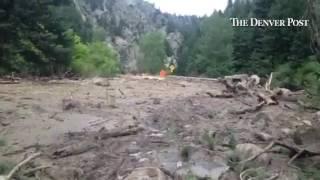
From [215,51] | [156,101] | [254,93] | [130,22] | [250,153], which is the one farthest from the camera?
[130,22]

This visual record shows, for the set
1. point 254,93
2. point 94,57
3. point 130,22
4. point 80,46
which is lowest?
point 254,93

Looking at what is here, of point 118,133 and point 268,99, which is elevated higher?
point 268,99

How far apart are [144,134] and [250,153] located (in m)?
2.42

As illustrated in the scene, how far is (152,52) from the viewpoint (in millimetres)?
63000

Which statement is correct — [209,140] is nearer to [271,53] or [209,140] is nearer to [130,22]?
[271,53]

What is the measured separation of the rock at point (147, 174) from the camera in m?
5.75

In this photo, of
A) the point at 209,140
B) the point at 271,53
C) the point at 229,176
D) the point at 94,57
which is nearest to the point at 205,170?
the point at 229,176

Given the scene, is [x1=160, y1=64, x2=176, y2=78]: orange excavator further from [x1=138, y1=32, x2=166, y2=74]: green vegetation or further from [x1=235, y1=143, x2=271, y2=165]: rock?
[x1=235, y1=143, x2=271, y2=165]: rock

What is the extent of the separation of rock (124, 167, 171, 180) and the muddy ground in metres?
0.01

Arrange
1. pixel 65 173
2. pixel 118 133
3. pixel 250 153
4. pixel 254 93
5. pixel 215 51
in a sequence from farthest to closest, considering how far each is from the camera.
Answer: pixel 215 51, pixel 254 93, pixel 118 133, pixel 250 153, pixel 65 173

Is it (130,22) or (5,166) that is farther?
(130,22)

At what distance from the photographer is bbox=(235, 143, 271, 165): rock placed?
6727 millimetres

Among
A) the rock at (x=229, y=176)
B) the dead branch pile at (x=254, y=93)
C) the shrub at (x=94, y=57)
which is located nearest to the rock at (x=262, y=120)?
the dead branch pile at (x=254, y=93)

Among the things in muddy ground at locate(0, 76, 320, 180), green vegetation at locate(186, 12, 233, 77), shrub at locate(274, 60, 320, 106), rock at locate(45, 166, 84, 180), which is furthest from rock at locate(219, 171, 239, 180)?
green vegetation at locate(186, 12, 233, 77)
